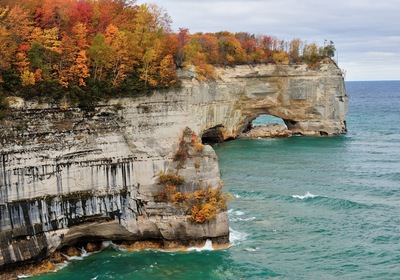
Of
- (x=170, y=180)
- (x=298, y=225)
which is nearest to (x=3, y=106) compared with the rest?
(x=170, y=180)

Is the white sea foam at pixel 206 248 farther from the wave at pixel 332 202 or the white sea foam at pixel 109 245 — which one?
the wave at pixel 332 202

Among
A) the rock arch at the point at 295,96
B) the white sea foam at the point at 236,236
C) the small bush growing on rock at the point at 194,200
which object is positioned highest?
the rock arch at the point at 295,96

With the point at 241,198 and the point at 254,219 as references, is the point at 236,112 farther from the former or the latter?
the point at 254,219

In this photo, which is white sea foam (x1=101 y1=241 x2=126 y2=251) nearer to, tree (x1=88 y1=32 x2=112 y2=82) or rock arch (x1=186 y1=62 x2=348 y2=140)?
tree (x1=88 y1=32 x2=112 y2=82)

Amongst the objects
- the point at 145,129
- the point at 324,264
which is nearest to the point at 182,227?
the point at 145,129

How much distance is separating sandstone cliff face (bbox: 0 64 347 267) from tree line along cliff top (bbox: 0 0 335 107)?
45.3 inches

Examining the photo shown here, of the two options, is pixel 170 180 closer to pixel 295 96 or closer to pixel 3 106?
pixel 3 106

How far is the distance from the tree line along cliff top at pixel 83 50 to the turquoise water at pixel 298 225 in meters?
11.1

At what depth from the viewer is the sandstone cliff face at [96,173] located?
31438 mm

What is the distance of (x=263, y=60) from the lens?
9069 centimetres

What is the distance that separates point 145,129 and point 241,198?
57.7 feet

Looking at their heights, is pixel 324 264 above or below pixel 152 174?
below

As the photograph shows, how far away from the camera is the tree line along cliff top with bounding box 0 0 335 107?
3294 cm

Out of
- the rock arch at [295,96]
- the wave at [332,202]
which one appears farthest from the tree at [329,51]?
the wave at [332,202]
